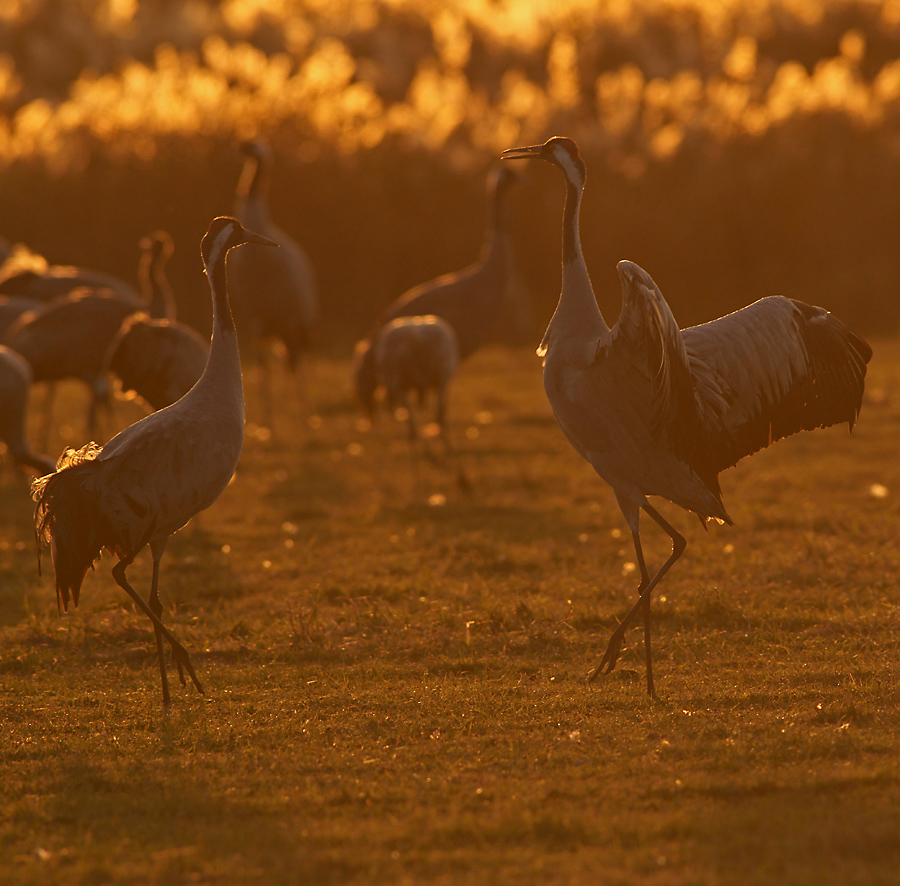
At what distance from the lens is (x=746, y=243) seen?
20.2 meters

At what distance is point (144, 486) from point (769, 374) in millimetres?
2697

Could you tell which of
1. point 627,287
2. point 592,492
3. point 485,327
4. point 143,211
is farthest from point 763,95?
point 627,287

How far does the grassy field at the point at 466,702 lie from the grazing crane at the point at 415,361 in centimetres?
90

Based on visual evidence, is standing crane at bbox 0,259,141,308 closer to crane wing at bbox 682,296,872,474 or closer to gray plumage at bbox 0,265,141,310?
gray plumage at bbox 0,265,141,310

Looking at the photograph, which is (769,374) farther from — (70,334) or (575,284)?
(70,334)

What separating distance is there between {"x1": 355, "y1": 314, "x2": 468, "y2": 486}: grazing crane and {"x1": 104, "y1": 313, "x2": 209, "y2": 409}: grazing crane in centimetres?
166

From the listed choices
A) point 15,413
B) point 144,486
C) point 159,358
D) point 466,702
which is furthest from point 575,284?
point 15,413

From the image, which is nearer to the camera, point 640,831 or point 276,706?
point 640,831

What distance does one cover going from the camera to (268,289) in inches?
531

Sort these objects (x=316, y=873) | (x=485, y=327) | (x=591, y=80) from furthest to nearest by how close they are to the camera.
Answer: (x=591, y=80), (x=485, y=327), (x=316, y=873)

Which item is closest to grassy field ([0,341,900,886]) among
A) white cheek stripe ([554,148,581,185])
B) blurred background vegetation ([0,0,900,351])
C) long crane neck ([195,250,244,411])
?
long crane neck ([195,250,244,411])

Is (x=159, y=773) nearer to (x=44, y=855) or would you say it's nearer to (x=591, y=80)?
(x=44, y=855)

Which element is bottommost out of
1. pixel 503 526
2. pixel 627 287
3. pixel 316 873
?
pixel 316 873

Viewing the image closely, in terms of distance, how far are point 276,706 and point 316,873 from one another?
5.67 feet
